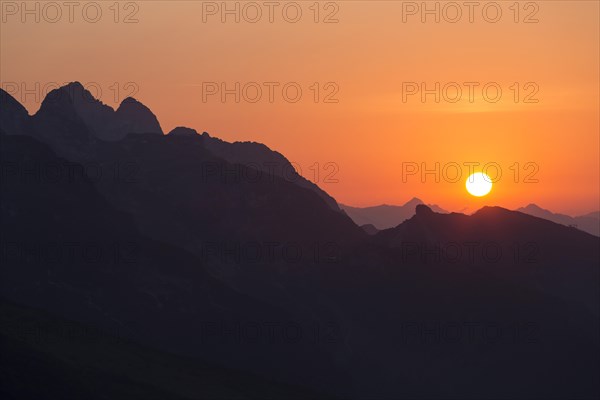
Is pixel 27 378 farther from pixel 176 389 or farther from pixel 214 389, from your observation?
pixel 214 389

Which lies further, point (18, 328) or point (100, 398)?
point (18, 328)

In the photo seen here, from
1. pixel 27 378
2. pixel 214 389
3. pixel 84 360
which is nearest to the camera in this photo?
pixel 27 378

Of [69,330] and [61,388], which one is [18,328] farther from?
[61,388]

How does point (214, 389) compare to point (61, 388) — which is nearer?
point (61, 388)

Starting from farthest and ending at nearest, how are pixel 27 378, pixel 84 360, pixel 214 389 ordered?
pixel 214 389 < pixel 84 360 < pixel 27 378

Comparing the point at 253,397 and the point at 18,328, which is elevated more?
the point at 18,328

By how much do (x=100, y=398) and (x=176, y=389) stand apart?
22.8 m

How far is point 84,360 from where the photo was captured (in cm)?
17775

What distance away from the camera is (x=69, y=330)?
19550 cm

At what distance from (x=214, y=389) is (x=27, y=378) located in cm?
4332

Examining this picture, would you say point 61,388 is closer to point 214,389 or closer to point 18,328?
point 18,328

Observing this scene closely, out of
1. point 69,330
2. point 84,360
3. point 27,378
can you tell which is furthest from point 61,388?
point 69,330

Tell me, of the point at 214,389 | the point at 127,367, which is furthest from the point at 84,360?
the point at 214,389

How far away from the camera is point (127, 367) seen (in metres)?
185
